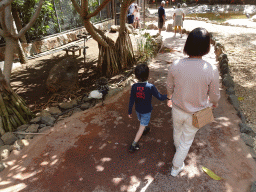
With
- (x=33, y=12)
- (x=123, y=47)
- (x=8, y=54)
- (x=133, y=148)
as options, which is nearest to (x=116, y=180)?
(x=133, y=148)

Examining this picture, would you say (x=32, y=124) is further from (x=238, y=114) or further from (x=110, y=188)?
(x=238, y=114)

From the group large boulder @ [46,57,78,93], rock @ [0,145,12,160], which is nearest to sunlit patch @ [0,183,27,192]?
rock @ [0,145,12,160]

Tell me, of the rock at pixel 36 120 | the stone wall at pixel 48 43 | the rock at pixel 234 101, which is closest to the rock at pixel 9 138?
the rock at pixel 36 120

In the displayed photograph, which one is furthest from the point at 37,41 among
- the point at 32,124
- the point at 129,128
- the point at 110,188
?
the point at 110,188

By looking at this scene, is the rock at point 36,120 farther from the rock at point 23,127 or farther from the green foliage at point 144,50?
the green foliage at point 144,50

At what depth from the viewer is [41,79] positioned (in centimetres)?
625

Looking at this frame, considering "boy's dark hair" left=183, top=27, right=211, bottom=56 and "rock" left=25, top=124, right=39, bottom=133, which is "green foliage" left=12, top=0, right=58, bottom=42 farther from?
"boy's dark hair" left=183, top=27, right=211, bottom=56

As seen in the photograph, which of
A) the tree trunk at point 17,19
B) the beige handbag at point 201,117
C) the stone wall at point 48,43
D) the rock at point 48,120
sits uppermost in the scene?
the tree trunk at point 17,19

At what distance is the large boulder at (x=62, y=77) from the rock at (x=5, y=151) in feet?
7.47

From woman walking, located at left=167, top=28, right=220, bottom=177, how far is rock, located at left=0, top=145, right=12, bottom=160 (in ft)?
8.73

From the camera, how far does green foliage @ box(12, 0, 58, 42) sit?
24.7 ft

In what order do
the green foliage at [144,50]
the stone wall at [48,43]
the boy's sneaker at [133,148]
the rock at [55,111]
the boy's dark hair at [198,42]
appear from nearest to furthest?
the boy's dark hair at [198,42] < the boy's sneaker at [133,148] < the rock at [55,111] < the green foliage at [144,50] < the stone wall at [48,43]

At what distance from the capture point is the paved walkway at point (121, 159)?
2484 millimetres

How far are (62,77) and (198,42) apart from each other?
422cm
